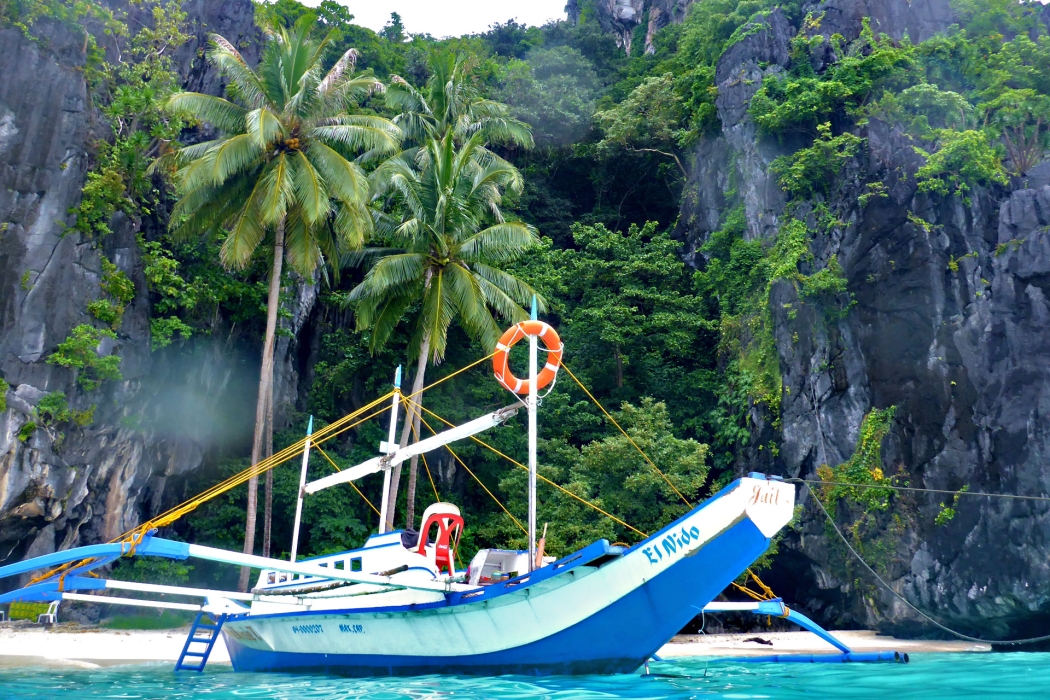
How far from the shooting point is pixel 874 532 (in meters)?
20.7

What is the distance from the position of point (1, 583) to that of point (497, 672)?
47.9ft

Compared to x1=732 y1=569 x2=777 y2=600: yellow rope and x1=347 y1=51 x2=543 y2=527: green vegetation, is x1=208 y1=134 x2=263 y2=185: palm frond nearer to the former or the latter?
x1=347 y1=51 x2=543 y2=527: green vegetation

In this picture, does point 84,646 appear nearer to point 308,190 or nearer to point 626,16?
point 308,190

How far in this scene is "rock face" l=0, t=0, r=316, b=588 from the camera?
1936 cm

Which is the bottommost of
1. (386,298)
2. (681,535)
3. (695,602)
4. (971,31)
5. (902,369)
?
(695,602)

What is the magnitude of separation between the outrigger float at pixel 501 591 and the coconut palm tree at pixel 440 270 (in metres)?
7.18

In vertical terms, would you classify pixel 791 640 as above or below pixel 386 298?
below

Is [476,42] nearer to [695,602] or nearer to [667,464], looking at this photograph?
[667,464]

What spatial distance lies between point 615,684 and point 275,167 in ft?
50.4

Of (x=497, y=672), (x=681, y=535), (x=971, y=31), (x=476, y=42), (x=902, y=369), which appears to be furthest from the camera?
(x=476, y=42)

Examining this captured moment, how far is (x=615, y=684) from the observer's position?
1133cm

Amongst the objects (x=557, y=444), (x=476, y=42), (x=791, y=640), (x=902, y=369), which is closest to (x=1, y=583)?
(x=557, y=444)

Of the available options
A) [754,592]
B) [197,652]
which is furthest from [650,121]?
[197,652]

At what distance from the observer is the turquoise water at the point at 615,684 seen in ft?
35.0
